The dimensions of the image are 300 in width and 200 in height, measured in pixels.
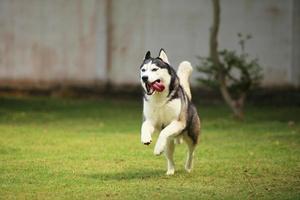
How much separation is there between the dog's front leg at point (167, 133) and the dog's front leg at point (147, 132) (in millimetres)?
122

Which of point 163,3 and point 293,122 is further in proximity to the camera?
point 163,3

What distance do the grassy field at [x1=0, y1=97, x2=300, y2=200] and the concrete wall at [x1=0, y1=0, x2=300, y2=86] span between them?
4.84 ft

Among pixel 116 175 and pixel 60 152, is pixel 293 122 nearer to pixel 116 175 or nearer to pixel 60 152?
pixel 60 152

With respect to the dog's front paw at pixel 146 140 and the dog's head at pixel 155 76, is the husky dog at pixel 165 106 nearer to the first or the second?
the dog's head at pixel 155 76

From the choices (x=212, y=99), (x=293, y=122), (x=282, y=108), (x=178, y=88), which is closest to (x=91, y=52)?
(x=212, y=99)

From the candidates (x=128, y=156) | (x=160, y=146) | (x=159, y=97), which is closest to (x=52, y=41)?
(x=128, y=156)

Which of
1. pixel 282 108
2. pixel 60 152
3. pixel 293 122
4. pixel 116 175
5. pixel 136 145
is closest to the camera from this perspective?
pixel 116 175

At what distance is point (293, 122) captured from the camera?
17.1 m

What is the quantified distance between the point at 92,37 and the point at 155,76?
11074mm

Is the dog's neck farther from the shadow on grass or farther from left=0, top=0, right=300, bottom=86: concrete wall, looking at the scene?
left=0, top=0, right=300, bottom=86: concrete wall

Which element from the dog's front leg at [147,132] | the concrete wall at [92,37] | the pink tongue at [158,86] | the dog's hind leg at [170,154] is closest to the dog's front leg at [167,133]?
the dog's front leg at [147,132]

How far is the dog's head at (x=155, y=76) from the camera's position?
1006 centimetres

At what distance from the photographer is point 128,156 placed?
40.2 feet

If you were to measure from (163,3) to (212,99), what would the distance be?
97.2 inches
